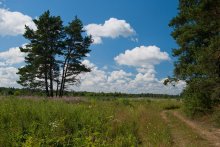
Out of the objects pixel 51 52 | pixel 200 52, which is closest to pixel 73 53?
pixel 51 52

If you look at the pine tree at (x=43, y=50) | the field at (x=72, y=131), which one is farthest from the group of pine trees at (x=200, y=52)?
the pine tree at (x=43, y=50)

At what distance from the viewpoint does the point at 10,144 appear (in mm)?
8242

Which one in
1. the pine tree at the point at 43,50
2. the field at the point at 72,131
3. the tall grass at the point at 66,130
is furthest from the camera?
the pine tree at the point at 43,50

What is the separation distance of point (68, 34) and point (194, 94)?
78.0ft

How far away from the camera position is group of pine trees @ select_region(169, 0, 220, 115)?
14.6 meters

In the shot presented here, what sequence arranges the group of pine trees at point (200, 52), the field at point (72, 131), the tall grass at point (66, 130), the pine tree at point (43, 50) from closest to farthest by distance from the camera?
the tall grass at point (66, 130), the field at point (72, 131), the group of pine trees at point (200, 52), the pine tree at point (43, 50)

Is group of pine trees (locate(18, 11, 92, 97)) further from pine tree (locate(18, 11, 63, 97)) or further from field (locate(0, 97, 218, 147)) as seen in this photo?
field (locate(0, 97, 218, 147))

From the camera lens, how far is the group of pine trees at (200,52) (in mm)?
14555

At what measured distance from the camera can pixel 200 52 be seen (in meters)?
16.3

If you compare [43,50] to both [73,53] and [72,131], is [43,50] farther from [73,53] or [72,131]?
[72,131]

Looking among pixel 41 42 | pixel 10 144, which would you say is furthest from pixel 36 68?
pixel 10 144

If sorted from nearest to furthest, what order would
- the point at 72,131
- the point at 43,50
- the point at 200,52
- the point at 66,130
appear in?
the point at 66,130 < the point at 72,131 < the point at 200,52 < the point at 43,50

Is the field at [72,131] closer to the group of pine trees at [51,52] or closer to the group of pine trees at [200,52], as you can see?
the group of pine trees at [200,52]

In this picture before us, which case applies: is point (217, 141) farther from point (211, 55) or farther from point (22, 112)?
point (22, 112)
